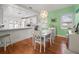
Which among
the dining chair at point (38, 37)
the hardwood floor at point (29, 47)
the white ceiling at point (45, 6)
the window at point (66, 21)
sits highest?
the white ceiling at point (45, 6)

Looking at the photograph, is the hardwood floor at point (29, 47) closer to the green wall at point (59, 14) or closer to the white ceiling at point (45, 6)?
the green wall at point (59, 14)

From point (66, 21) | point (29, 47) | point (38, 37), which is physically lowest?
point (29, 47)

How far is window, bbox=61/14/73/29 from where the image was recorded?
202 centimetres

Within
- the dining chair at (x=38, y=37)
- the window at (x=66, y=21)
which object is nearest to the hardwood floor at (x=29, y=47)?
the dining chair at (x=38, y=37)

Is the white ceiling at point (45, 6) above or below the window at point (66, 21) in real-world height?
above

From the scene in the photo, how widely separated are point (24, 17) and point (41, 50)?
2.16 ft

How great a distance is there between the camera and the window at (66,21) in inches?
79.7

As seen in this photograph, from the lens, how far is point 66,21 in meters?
2.07

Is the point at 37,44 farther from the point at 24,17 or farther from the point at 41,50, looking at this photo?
the point at 24,17

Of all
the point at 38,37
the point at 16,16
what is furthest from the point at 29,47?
the point at 16,16

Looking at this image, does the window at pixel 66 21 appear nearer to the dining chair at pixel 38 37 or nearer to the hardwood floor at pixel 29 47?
the hardwood floor at pixel 29 47

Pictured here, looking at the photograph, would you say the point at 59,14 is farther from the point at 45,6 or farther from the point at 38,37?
the point at 38,37

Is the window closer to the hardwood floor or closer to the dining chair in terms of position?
the hardwood floor

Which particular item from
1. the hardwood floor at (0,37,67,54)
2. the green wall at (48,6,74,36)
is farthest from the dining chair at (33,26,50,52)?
the green wall at (48,6,74,36)
